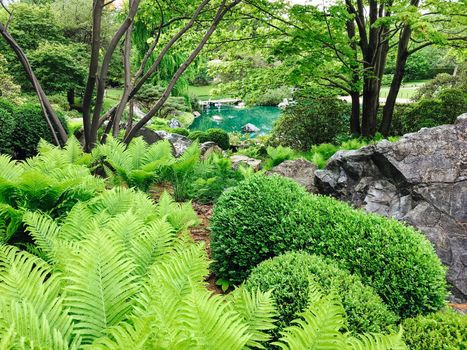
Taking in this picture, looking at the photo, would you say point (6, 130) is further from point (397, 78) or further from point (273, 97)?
point (273, 97)

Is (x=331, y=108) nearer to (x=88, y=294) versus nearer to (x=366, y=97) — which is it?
(x=366, y=97)

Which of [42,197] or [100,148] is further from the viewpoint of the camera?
[100,148]

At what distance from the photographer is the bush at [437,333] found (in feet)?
6.80

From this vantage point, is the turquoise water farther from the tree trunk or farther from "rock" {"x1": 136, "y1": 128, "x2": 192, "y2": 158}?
the tree trunk

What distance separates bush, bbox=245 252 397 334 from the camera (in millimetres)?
2188

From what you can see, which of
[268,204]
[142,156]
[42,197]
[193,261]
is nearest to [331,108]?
[142,156]

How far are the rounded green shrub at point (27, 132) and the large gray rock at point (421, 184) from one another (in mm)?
6158

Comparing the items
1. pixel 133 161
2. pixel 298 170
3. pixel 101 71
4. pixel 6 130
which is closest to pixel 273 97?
pixel 6 130

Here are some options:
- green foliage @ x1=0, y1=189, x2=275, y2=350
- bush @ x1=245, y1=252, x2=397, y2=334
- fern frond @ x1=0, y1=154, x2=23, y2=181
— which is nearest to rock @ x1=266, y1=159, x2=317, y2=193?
bush @ x1=245, y1=252, x2=397, y2=334

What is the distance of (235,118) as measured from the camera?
2714cm

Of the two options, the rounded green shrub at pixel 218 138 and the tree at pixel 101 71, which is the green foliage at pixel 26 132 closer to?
the tree at pixel 101 71

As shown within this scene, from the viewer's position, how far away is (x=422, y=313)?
2676 millimetres

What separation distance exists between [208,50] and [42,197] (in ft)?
21.7

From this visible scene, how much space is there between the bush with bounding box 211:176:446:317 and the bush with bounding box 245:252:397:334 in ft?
1.08
